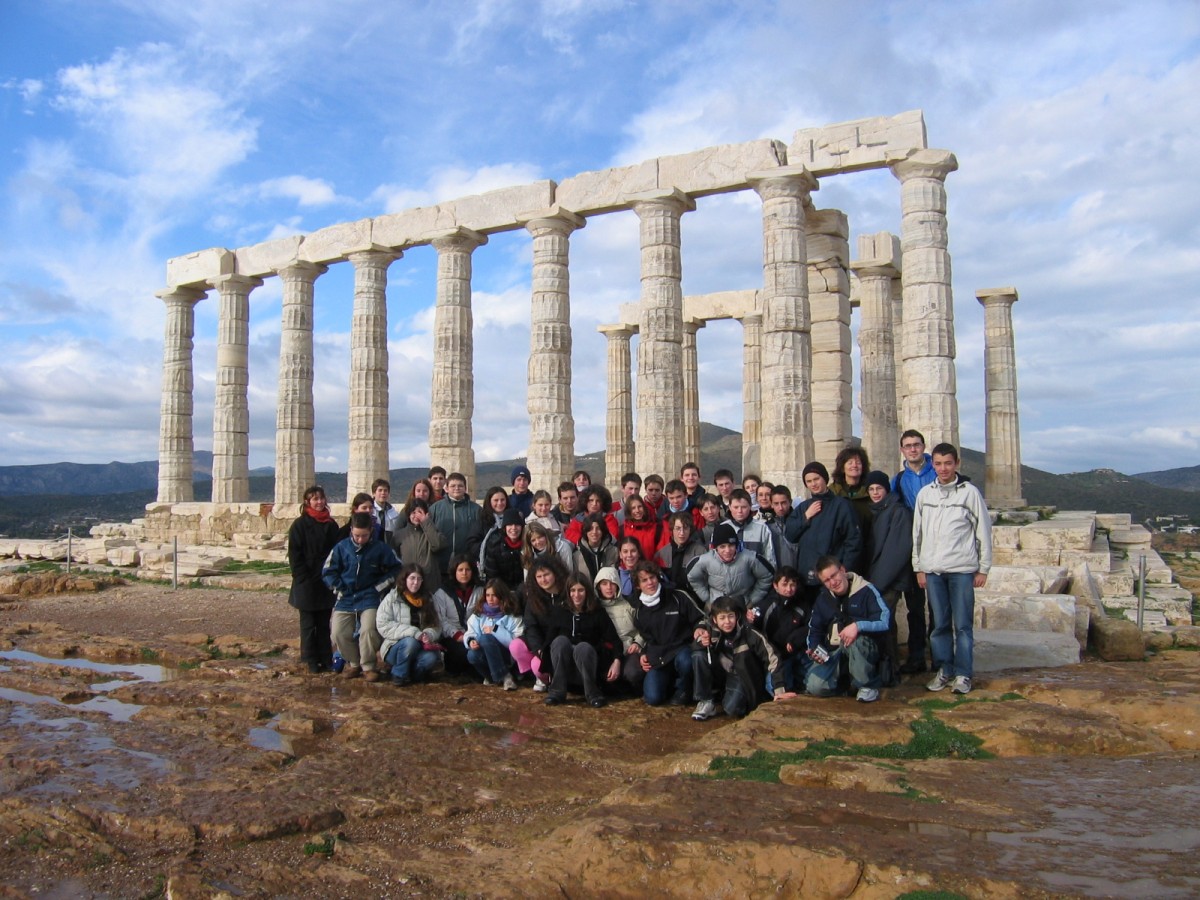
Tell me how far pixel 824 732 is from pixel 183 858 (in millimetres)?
4033

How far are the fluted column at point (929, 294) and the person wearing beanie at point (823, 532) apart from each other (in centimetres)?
1099

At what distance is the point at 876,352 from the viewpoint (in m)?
24.1

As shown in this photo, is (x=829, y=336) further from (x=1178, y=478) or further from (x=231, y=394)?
(x=1178, y=478)

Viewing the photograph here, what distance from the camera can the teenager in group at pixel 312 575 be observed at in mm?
9961

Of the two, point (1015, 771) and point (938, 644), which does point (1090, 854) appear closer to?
point (1015, 771)

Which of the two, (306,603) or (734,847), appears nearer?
(734,847)

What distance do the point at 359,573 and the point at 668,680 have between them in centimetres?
335

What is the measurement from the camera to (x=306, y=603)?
996cm

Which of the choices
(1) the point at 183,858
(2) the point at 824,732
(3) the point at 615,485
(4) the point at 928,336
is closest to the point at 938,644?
(2) the point at 824,732

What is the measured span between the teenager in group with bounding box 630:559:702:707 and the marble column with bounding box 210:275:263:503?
857 inches

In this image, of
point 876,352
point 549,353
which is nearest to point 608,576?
point 549,353

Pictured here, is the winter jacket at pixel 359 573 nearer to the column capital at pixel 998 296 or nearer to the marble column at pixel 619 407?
the marble column at pixel 619 407

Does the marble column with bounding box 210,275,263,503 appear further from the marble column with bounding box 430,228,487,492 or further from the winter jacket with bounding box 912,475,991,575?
the winter jacket with bounding box 912,475,991,575

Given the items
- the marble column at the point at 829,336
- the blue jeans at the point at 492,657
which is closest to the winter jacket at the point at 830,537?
the blue jeans at the point at 492,657
